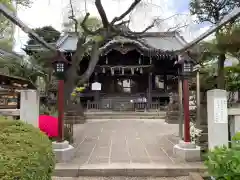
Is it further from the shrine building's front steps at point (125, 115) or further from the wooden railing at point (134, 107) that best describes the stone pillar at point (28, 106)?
the wooden railing at point (134, 107)

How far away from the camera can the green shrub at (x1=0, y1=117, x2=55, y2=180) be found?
2211 millimetres

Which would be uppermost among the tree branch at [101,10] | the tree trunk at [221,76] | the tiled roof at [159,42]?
the tiled roof at [159,42]

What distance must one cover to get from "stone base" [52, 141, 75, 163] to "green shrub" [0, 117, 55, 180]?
3.15m

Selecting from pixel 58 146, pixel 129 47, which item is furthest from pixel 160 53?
pixel 58 146

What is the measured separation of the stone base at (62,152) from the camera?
6.11 metres

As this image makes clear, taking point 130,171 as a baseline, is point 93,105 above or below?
above

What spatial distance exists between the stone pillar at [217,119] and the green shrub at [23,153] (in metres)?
3.04

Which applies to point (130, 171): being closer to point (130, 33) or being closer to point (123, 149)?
point (123, 149)

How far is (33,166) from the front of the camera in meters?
2.43

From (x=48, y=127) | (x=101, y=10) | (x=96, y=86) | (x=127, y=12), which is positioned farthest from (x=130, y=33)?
(x=96, y=86)

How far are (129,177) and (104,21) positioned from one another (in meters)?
4.18

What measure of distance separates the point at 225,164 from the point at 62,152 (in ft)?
14.1

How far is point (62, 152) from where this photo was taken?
6.13 m

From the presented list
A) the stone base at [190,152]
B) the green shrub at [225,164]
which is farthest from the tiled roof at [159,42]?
the green shrub at [225,164]
